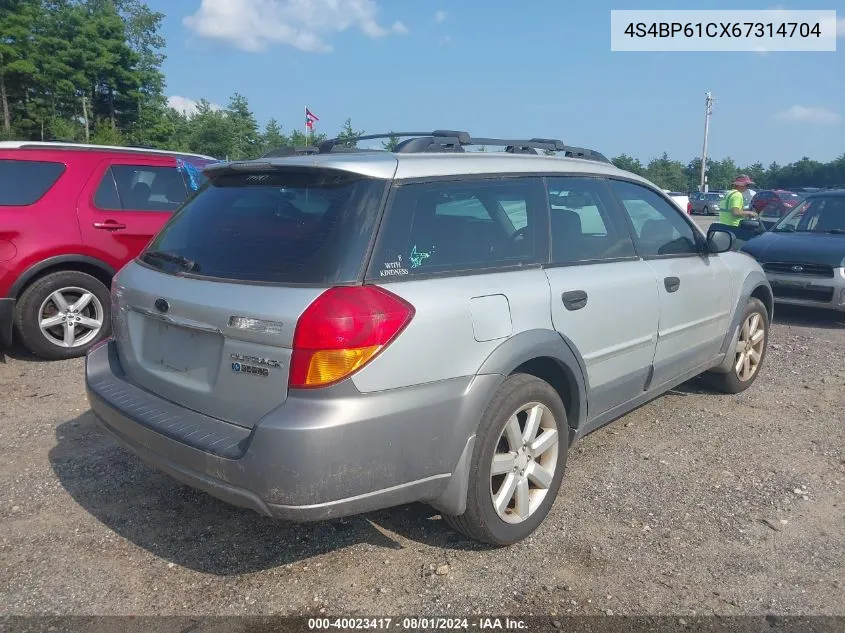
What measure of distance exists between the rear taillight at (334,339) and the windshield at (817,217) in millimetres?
8030

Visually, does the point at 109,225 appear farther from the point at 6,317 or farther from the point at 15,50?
the point at 15,50

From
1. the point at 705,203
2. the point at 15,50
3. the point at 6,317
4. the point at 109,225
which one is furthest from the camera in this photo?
the point at 705,203

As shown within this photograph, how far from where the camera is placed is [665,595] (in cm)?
277

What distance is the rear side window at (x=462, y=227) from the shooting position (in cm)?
272

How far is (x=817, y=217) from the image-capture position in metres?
8.77

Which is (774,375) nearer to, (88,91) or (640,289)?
(640,289)

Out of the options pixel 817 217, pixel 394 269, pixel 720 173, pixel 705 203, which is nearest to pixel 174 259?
pixel 394 269

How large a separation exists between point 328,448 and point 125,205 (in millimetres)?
4801

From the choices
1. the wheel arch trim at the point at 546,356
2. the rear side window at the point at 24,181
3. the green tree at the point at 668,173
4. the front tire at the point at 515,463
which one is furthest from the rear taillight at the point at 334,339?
the green tree at the point at 668,173

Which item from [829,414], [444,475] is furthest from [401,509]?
[829,414]

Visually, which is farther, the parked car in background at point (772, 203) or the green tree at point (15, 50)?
the green tree at point (15, 50)

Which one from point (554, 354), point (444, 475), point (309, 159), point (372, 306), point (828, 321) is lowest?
point (828, 321)

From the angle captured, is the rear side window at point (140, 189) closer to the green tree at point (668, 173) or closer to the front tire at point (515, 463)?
the front tire at point (515, 463)

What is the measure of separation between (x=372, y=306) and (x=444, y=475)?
2.44 feet
